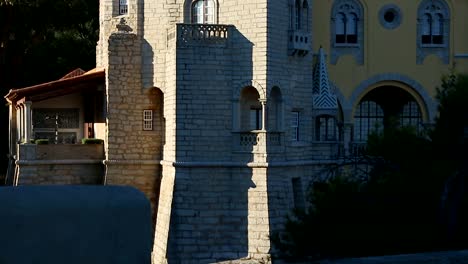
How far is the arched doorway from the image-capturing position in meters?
31.9

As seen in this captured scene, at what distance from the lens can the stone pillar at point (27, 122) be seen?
2817cm

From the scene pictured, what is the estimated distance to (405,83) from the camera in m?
30.6

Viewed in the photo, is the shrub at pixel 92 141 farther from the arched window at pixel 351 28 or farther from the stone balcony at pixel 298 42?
the arched window at pixel 351 28

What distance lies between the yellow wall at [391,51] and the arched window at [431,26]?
190 millimetres

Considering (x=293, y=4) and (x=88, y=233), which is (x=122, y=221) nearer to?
(x=88, y=233)

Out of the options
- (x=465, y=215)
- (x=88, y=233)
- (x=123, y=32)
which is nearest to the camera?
(x=88, y=233)

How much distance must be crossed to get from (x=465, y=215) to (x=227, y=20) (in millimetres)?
10645

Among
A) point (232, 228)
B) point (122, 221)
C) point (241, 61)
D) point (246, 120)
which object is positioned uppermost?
point (241, 61)

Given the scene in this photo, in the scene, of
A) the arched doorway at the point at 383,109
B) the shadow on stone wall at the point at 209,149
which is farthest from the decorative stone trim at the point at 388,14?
the shadow on stone wall at the point at 209,149

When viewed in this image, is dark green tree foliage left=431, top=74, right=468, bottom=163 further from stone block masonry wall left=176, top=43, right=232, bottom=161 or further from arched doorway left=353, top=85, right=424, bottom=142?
arched doorway left=353, top=85, right=424, bottom=142

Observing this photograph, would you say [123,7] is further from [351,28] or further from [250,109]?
[351,28]

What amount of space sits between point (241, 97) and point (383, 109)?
8.64m

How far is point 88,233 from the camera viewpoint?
1296cm

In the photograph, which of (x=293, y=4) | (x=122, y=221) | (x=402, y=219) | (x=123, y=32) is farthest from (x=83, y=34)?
(x=122, y=221)
